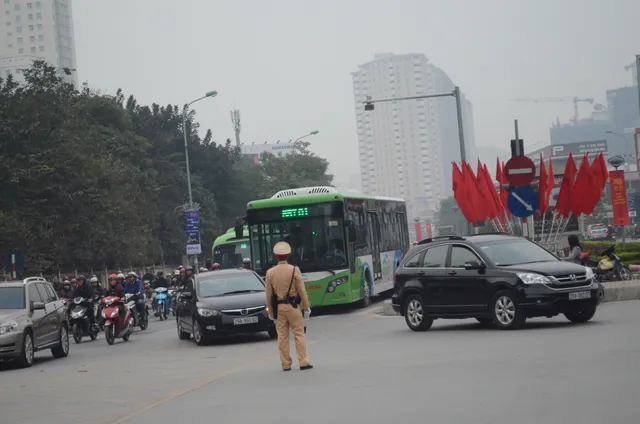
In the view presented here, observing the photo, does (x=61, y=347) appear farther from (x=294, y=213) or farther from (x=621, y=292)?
(x=621, y=292)

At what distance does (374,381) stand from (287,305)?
238cm

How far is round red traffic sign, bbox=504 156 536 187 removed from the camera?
2256 centimetres

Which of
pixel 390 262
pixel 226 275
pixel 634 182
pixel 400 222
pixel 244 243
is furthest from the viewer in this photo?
pixel 634 182


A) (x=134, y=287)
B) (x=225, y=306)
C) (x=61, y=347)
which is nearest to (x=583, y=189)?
(x=134, y=287)

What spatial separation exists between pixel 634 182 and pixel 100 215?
3405 inches

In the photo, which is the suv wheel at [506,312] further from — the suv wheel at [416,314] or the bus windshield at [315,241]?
the bus windshield at [315,241]

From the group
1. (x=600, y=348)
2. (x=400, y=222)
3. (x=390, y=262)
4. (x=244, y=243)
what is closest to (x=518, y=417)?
(x=600, y=348)

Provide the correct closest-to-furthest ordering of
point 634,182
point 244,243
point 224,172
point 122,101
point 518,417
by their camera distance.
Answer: point 518,417 < point 244,243 < point 122,101 < point 224,172 < point 634,182

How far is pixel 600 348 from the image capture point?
14992 millimetres

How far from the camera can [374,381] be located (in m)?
13.1

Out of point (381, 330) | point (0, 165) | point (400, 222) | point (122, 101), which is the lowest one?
point (381, 330)

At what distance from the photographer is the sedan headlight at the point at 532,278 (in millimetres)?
18922

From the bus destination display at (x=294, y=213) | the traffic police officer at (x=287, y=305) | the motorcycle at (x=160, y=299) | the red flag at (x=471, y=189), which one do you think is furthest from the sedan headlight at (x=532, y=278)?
the motorcycle at (x=160, y=299)

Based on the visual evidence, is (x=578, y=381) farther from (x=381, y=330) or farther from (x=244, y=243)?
(x=244, y=243)
